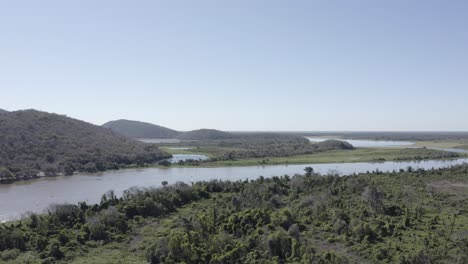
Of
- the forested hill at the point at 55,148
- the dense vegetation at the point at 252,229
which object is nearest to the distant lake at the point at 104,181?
the forested hill at the point at 55,148

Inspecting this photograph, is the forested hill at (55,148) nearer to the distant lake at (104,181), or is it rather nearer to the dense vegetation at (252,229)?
the distant lake at (104,181)

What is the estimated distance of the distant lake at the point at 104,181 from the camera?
2025 inches

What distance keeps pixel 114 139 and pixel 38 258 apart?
105 metres

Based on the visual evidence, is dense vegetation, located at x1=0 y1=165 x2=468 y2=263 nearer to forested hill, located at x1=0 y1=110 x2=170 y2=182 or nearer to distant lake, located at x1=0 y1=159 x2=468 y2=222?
distant lake, located at x1=0 y1=159 x2=468 y2=222

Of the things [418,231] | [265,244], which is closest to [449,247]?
[418,231]

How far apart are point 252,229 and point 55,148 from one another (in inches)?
3007

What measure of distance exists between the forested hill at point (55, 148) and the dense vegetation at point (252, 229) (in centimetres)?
3934

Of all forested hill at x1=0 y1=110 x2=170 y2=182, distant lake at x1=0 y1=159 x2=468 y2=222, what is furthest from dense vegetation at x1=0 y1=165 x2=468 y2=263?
forested hill at x1=0 y1=110 x2=170 y2=182

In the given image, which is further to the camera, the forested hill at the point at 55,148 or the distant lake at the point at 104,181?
the forested hill at the point at 55,148

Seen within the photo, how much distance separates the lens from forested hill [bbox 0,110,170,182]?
80312 millimetres

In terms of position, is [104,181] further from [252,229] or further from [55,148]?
[252,229]

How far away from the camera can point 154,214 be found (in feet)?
140

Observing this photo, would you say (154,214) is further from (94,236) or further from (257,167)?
(257,167)

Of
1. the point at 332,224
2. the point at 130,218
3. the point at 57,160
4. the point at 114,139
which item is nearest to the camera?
the point at 332,224
